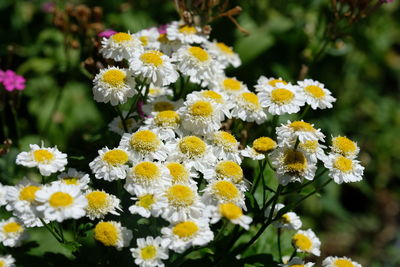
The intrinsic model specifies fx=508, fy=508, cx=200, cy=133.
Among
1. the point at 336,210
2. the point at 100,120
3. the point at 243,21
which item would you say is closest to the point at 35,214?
the point at 100,120

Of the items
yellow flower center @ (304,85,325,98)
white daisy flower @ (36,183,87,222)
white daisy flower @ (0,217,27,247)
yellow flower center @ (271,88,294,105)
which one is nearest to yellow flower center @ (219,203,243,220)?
white daisy flower @ (36,183,87,222)

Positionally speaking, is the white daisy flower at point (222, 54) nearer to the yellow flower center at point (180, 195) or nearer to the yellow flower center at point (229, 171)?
the yellow flower center at point (229, 171)

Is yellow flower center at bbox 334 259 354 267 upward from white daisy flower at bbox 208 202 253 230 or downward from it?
upward

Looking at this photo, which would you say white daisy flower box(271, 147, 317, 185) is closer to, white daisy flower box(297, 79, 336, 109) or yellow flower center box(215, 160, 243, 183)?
yellow flower center box(215, 160, 243, 183)

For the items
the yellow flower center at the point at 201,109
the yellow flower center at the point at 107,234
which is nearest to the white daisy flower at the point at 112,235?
the yellow flower center at the point at 107,234

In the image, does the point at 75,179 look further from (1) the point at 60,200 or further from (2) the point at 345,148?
(2) the point at 345,148

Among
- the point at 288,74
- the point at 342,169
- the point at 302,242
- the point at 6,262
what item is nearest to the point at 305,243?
the point at 302,242
